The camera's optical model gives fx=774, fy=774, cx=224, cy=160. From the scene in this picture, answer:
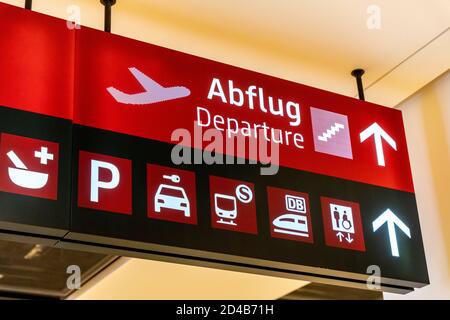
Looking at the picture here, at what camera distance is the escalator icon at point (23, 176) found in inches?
88.9

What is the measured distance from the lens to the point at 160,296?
5617mm

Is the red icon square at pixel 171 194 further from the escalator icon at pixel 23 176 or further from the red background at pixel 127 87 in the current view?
the escalator icon at pixel 23 176

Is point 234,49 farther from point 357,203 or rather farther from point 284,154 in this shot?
point 357,203

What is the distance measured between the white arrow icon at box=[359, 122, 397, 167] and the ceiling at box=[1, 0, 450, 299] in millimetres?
410

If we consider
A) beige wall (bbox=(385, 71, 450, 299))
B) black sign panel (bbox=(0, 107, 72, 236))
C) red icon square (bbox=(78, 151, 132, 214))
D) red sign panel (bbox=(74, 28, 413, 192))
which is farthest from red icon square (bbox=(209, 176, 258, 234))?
beige wall (bbox=(385, 71, 450, 299))

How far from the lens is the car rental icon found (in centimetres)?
251

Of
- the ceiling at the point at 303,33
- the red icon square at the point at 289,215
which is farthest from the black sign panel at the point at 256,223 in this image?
the ceiling at the point at 303,33

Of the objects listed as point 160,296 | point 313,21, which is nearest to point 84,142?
point 313,21

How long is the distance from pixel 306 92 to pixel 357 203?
507mm

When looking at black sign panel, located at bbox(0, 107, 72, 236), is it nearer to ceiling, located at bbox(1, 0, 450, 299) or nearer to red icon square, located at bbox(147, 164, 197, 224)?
red icon square, located at bbox(147, 164, 197, 224)

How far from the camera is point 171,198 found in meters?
2.54

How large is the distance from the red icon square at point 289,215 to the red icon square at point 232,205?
3.1 inches

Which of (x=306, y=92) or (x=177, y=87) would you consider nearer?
(x=177, y=87)

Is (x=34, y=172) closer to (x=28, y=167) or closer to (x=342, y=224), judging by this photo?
(x=28, y=167)
